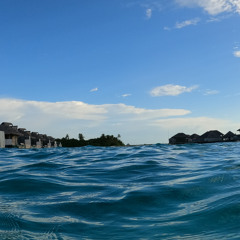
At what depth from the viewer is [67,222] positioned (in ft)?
9.39

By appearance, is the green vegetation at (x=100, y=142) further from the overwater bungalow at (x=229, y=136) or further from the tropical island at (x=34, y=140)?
the overwater bungalow at (x=229, y=136)

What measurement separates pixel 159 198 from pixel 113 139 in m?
47.1

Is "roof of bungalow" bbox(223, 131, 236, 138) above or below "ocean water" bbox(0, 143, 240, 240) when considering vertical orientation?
above

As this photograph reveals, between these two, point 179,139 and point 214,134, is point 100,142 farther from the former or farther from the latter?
point 214,134

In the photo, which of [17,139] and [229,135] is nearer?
[17,139]

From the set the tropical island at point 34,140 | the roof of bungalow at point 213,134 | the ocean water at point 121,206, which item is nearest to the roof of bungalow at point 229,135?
the roof of bungalow at point 213,134

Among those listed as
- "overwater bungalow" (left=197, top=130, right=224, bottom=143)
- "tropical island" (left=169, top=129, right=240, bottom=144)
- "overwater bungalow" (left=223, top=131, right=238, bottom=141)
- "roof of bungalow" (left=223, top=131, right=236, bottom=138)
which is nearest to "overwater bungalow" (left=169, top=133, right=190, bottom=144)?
"tropical island" (left=169, top=129, right=240, bottom=144)

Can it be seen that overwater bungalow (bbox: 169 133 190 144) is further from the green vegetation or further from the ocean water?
the ocean water

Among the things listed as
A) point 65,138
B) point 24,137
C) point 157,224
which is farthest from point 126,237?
point 65,138

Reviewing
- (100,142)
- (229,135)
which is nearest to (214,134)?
(229,135)

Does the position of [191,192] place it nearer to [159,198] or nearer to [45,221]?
[159,198]

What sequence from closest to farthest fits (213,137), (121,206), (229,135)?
(121,206) < (229,135) < (213,137)

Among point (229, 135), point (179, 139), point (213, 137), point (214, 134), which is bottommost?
point (179, 139)

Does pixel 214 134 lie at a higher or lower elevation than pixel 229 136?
higher
